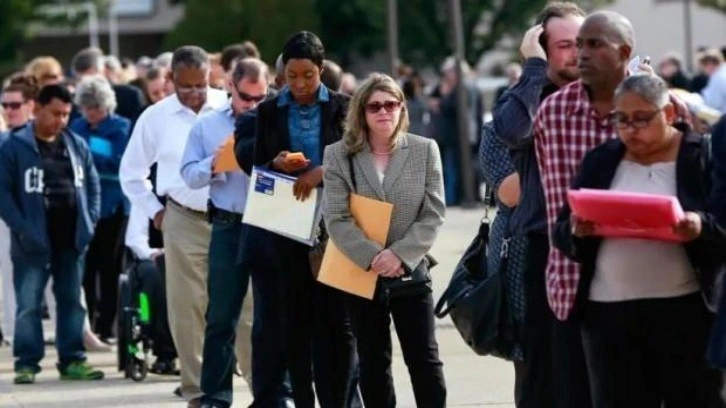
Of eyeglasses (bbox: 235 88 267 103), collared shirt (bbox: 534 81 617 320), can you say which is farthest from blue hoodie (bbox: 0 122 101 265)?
collared shirt (bbox: 534 81 617 320)

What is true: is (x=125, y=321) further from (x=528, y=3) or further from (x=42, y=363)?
(x=528, y=3)

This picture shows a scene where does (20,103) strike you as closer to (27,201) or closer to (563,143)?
(27,201)

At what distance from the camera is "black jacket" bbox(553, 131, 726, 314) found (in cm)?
685

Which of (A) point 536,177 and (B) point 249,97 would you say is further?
(B) point 249,97

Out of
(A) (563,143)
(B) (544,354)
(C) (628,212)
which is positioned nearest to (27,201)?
(B) (544,354)

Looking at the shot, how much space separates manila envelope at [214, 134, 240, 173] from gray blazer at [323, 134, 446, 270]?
44.6 inches

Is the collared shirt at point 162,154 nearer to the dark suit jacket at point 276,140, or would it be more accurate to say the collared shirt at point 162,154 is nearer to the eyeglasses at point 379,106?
the dark suit jacket at point 276,140

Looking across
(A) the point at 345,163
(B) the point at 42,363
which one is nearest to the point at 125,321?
(B) the point at 42,363

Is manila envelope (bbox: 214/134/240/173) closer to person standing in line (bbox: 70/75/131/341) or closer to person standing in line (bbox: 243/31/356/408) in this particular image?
person standing in line (bbox: 243/31/356/408)

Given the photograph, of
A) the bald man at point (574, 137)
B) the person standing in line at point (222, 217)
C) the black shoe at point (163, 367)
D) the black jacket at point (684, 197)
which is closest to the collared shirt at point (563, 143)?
the bald man at point (574, 137)

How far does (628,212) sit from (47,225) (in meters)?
6.52

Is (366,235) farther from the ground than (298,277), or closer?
farther from the ground

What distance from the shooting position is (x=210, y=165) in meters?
10.2

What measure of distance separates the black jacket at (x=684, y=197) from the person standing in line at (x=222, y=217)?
11.1 ft
